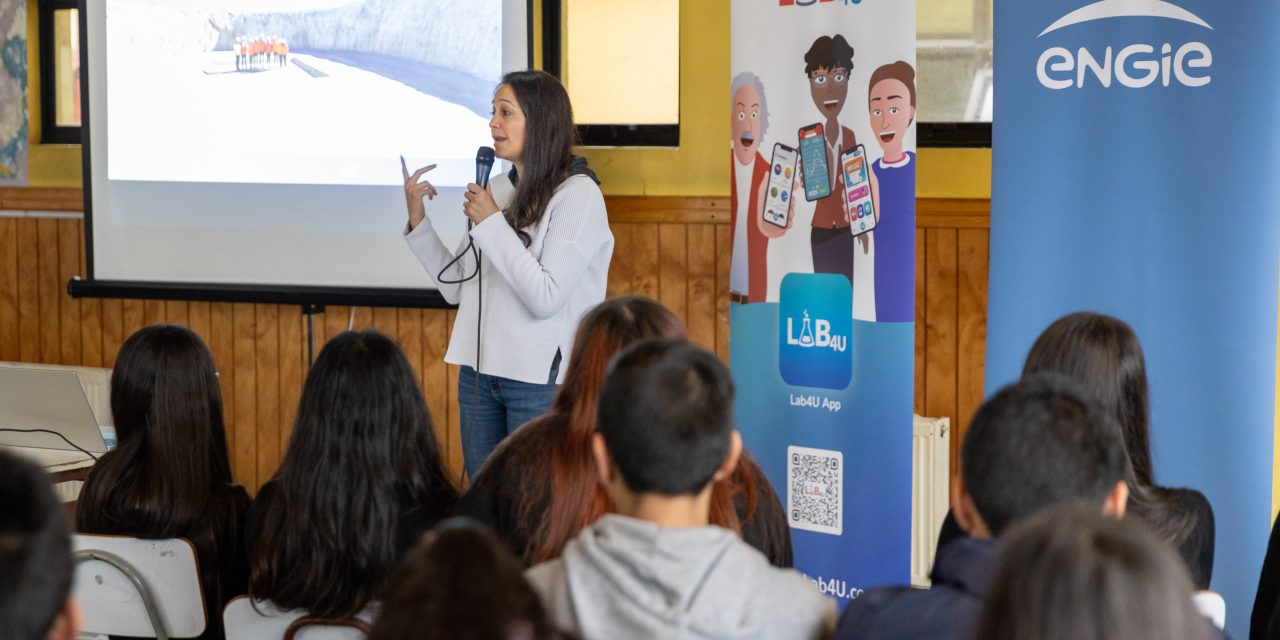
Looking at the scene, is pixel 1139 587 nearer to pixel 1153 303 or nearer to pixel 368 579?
pixel 368 579

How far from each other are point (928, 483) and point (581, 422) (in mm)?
2016

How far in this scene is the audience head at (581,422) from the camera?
1.81 m

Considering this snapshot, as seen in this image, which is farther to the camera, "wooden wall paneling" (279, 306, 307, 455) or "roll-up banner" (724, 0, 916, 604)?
"wooden wall paneling" (279, 306, 307, 455)

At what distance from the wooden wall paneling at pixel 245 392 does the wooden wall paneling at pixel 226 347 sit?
0.4 inches

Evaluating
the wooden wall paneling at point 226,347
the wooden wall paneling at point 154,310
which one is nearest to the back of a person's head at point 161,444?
the wooden wall paneling at point 226,347

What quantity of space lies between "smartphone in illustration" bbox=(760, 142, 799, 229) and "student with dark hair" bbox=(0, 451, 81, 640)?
232cm

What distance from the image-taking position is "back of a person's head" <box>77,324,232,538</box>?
221 cm

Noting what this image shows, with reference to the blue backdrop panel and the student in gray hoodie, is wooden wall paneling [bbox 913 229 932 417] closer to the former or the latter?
the blue backdrop panel

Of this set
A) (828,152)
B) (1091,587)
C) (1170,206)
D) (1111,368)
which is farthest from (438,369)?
(1091,587)

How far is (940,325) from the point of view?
369cm

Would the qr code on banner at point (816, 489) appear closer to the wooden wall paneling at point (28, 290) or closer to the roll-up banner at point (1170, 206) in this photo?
the roll-up banner at point (1170, 206)

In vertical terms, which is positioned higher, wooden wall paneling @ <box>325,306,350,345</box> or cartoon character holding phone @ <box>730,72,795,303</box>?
cartoon character holding phone @ <box>730,72,795,303</box>

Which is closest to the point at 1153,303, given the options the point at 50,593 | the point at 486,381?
the point at 486,381

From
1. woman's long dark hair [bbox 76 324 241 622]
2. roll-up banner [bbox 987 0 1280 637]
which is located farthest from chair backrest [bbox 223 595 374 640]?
roll-up banner [bbox 987 0 1280 637]
